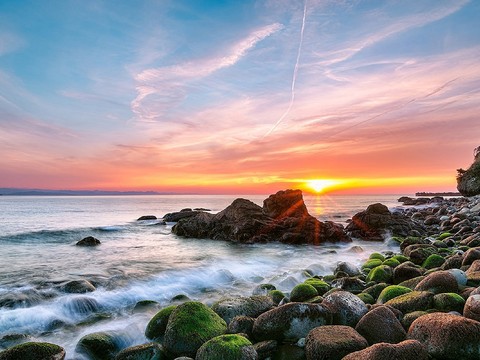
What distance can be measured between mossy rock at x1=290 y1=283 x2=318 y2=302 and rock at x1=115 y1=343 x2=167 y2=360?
404cm

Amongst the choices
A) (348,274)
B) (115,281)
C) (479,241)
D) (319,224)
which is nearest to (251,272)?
(348,274)

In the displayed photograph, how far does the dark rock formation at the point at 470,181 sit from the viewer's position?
1836 cm

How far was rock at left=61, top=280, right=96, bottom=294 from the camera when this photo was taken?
1090 cm

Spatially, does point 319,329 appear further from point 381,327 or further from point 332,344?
point 381,327

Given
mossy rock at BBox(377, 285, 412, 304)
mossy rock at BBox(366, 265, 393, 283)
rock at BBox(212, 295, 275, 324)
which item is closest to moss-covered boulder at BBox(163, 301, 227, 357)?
rock at BBox(212, 295, 275, 324)

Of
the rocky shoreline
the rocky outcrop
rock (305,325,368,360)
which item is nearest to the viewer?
the rocky shoreline

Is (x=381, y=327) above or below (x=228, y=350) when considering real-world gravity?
above

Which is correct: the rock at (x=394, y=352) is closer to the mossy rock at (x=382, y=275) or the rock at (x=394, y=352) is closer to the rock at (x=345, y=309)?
the rock at (x=345, y=309)

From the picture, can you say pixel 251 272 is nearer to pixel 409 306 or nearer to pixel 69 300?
pixel 69 300

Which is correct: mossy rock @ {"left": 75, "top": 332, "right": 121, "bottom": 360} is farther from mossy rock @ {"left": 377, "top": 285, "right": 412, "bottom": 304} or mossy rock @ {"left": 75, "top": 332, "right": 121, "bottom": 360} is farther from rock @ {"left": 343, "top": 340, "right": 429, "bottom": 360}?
mossy rock @ {"left": 377, "top": 285, "right": 412, "bottom": 304}

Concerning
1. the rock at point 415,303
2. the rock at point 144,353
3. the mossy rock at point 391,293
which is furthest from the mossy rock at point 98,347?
the mossy rock at point 391,293

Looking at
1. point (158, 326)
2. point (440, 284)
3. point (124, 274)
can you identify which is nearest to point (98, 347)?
point (158, 326)

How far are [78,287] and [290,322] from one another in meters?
8.06

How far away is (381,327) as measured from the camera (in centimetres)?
568
